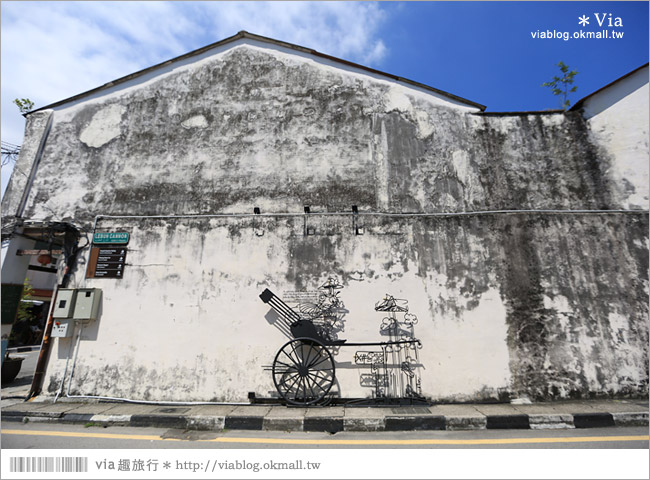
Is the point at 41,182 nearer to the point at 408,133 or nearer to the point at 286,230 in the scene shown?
the point at 286,230

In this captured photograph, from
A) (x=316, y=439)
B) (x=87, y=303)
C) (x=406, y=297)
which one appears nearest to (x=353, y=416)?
(x=316, y=439)

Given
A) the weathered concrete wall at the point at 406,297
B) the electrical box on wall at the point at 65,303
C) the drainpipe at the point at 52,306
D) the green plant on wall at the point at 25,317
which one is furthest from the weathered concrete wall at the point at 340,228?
the green plant on wall at the point at 25,317

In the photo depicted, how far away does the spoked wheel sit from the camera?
6016 millimetres

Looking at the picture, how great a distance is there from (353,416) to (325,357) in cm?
121

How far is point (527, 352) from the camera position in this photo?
20.3ft

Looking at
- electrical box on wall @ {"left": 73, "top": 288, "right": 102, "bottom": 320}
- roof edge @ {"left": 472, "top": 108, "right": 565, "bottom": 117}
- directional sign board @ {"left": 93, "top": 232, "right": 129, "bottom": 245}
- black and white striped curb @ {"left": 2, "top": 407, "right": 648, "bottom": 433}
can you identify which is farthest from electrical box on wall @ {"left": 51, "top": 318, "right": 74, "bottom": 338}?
roof edge @ {"left": 472, "top": 108, "right": 565, "bottom": 117}

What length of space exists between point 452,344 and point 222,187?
5549 millimetres

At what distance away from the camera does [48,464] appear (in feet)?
12.5

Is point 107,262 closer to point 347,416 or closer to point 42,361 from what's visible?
point 42,361

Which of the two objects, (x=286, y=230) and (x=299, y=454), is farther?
(x=286, y=230)

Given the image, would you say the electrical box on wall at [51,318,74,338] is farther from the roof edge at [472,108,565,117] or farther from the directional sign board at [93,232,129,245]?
the roof edge at [472,108,565,117]

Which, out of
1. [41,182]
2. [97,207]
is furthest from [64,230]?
[41,182]

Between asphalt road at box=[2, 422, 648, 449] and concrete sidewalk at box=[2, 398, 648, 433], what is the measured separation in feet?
0.52

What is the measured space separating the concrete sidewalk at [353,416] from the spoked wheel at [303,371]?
0.31m
